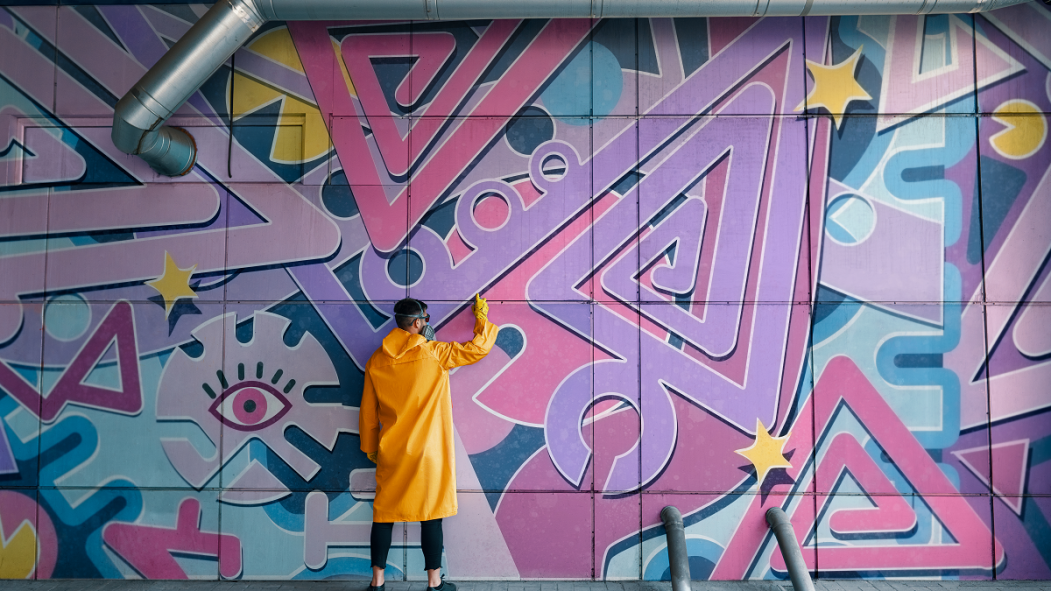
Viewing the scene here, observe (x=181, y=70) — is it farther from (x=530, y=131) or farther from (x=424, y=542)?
(x=424, y=542)

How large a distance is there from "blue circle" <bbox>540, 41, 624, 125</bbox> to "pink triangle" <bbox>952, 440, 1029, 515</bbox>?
4.13 metres

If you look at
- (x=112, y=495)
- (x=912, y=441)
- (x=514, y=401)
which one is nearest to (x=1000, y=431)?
(x=912, y=441)

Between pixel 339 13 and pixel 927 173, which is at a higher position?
pixel 339 13

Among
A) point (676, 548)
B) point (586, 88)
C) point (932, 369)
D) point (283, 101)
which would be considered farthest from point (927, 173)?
point (283, 101)

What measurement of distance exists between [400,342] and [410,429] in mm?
656

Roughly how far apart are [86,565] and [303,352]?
8.28 ft

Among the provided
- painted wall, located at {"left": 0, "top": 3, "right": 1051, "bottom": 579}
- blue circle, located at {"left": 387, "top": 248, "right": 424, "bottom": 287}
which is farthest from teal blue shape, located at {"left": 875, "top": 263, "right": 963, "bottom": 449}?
blue circle, located at {"left": 387, "top": 248, "right": 424, "bottom": 287}

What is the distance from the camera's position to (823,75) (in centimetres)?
495

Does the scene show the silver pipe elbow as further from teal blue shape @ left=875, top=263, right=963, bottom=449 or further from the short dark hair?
teal blue shape @ left=875, top=263, right=963, bottom=449

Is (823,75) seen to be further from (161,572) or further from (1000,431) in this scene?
(161,572)

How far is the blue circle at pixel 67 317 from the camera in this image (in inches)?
196

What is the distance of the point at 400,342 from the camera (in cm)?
443

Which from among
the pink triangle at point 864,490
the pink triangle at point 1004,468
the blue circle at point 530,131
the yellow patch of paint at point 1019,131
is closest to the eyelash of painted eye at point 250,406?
the blue circle at point 530,131

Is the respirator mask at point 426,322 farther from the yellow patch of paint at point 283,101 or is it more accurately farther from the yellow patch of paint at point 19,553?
the yellow patch of paint at point 19,553
